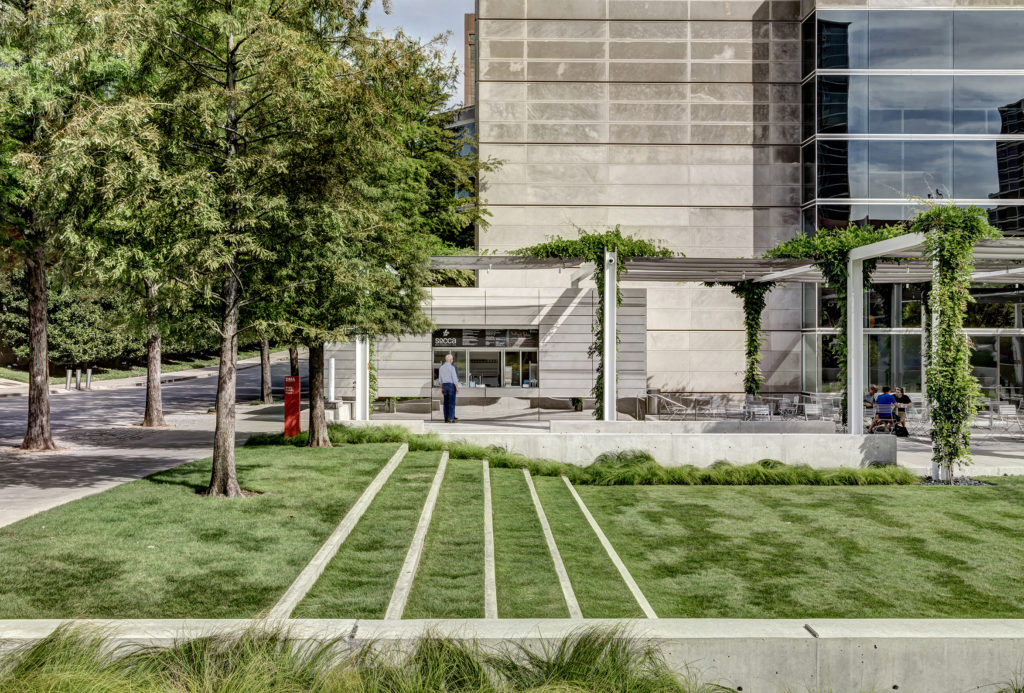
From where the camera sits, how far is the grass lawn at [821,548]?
24.3ft

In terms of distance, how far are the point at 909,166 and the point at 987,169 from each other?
2.80m

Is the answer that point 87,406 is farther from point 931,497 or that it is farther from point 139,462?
point 931,497

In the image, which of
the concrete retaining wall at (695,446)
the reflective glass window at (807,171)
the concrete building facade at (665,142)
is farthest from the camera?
the concrete building facade at (665,142)

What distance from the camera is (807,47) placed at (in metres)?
28.5

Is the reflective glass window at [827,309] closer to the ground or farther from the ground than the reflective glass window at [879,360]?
farther from the ground

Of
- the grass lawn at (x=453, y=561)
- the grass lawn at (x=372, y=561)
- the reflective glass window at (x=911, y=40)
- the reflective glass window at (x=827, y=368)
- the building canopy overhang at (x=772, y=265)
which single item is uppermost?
the reflective glass window at (x=911, y=40)

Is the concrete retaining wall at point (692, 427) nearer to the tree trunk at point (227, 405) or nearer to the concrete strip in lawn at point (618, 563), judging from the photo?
the concrete strip in lawn at point (618, 563)

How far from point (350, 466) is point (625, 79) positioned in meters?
21.1

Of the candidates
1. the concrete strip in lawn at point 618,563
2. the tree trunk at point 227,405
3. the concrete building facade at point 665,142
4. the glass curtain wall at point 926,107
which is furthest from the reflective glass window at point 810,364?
the tree trunk at point 227,405

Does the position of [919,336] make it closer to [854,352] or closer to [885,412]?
[885,412]

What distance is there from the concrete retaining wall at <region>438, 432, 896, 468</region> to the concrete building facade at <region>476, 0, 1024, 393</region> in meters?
12.8

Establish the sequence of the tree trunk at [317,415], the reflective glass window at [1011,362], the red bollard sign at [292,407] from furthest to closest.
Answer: the reflective glass window at [1011,362] → the red bollard sign at [292,407] → the tree trunk at [317,415]

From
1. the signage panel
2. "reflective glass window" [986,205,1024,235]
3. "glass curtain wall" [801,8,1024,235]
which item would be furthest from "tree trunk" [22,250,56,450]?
"reflective glass window" [986,205,1024,235]

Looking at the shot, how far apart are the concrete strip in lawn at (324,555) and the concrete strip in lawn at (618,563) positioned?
2795 mm
